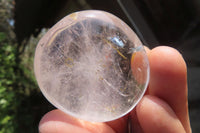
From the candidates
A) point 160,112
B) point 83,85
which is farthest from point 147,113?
point 83,85

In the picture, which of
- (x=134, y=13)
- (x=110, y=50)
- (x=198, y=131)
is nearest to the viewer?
(x=110, y=50)

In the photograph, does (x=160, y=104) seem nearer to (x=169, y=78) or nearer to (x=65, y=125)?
(x=169, y=78)

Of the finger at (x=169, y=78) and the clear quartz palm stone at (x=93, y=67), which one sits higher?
the clear quartz palm stone at (x=93, y=67)

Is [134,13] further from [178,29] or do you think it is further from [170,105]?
[178,29]

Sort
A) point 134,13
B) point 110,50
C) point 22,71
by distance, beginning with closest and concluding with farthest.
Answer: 1. point 110,50
2. point 134,13
3. point 22,71

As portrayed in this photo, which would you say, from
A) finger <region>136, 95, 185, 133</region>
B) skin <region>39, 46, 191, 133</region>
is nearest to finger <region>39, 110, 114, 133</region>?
skin <region>39, 46, 191, 133</region>

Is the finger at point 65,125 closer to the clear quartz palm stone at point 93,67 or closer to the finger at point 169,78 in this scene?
the clear quartz palm stone at point 93,67

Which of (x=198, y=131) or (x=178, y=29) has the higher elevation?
(x=178, y=29)

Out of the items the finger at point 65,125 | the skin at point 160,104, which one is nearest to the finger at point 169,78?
the skin at point 160,104
